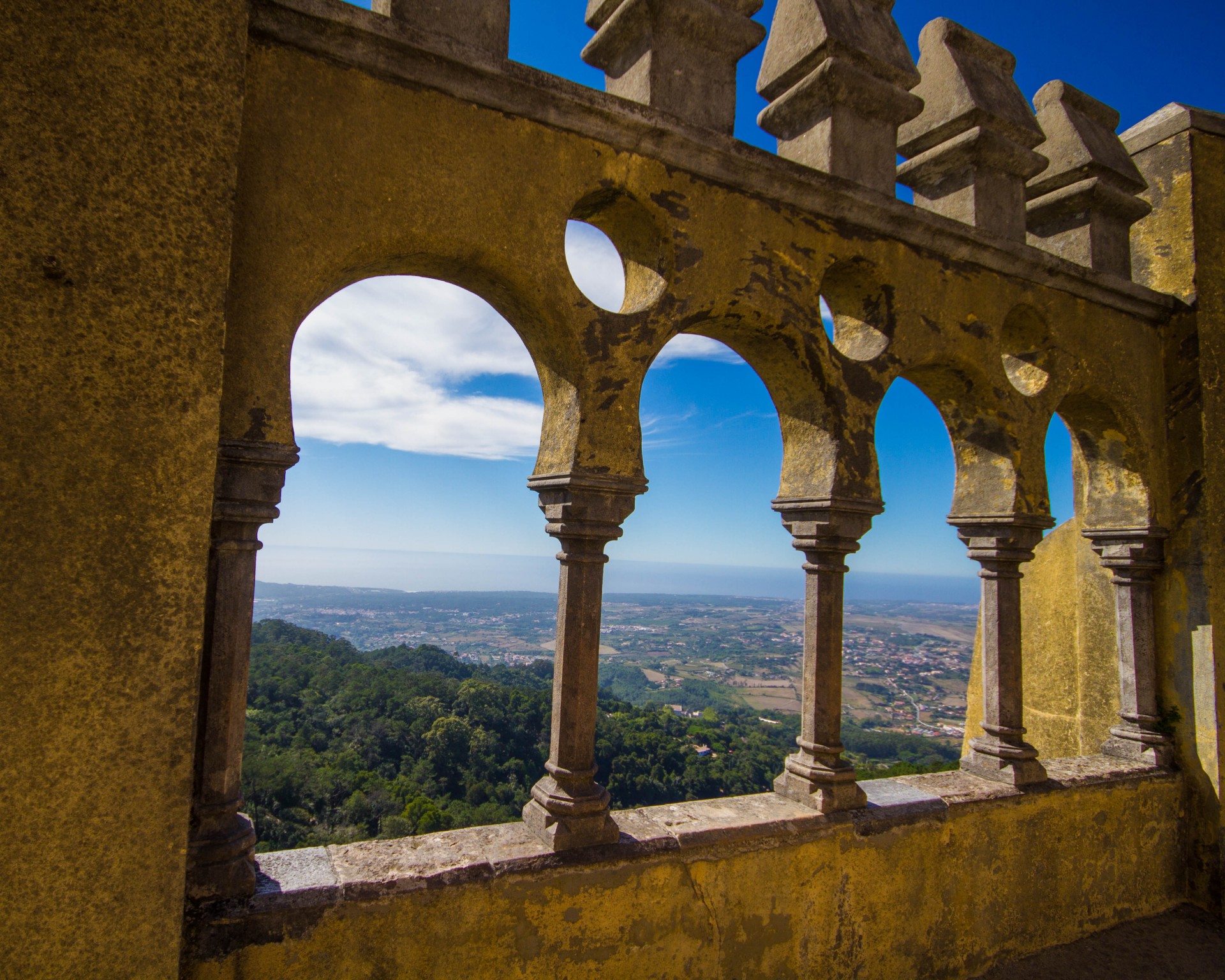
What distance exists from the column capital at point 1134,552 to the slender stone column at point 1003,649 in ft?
3.30

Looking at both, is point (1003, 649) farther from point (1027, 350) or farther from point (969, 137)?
point (969, 137)

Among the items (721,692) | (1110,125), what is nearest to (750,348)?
(1110,125)

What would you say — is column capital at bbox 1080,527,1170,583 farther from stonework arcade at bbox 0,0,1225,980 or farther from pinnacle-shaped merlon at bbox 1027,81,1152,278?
pinnacle-shaped merlon at bbox 1027,81,1152,278

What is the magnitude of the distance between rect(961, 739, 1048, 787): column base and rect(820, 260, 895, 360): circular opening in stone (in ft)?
8.56

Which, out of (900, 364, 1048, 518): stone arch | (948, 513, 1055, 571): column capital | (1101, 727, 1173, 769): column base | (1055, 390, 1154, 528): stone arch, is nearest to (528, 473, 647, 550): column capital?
(900, 364, 1048, 518): stone arch

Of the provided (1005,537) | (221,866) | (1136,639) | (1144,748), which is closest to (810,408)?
(1005,537)

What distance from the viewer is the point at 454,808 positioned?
7227 mm

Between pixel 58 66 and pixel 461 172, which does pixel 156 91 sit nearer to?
pixel 58 66

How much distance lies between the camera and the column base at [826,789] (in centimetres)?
383

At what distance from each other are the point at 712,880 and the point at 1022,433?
347cm

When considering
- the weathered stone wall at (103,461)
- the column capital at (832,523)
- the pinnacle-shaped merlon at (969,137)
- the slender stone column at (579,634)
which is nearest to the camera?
the weathered stone wall at (103,461)

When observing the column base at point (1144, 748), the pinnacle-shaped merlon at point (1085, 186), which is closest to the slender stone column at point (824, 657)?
the column base at point (1144, 748)

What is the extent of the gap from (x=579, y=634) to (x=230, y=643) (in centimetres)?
140

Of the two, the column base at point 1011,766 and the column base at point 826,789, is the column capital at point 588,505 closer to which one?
the column base at point 826,789
